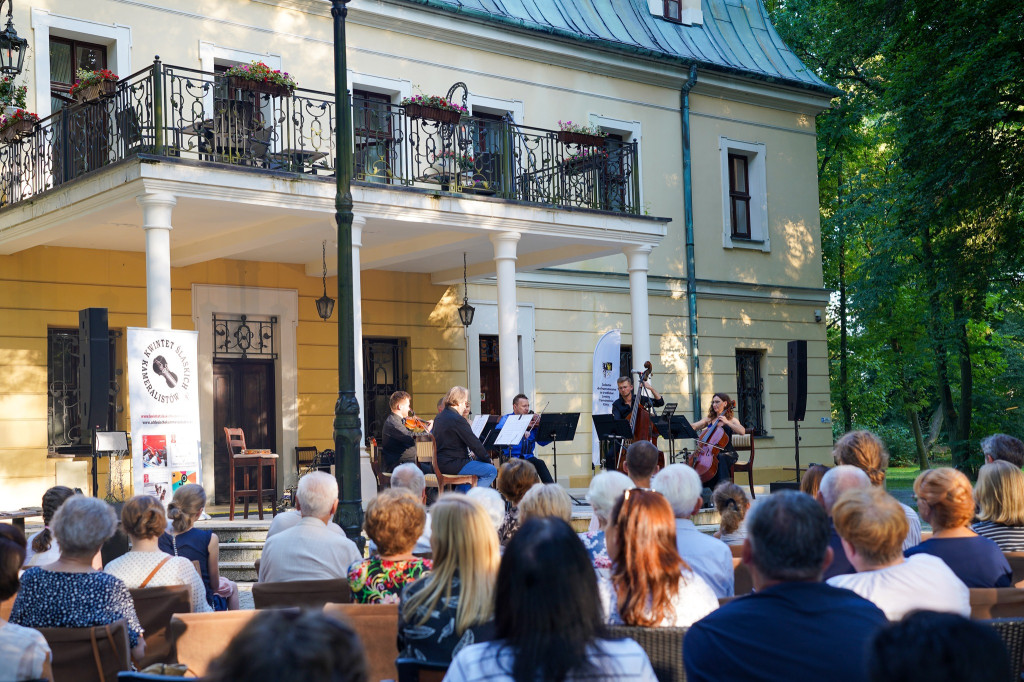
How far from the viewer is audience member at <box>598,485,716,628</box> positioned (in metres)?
3.47

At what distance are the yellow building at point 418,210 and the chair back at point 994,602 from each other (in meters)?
8.93

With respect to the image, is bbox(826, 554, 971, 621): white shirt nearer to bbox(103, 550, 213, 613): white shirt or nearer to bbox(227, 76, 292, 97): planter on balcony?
bbox(103, 550, 213, 613): white shirt

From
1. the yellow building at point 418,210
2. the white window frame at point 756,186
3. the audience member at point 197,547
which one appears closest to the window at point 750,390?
the yellow building at point 418,210

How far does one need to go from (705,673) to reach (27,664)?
214 cm

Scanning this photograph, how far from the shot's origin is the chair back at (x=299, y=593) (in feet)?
15.7

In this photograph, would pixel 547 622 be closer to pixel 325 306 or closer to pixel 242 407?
pixel 325 306

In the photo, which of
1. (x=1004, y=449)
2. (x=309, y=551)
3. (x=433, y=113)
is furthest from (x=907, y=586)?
(x=433, y=113)

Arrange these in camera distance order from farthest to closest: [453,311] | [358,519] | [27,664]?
[453,311], [358,519], [27,664]

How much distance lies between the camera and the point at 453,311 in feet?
57.4

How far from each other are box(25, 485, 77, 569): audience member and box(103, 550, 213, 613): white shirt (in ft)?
1.96

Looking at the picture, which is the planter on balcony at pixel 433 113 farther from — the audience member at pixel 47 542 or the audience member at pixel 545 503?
the audience member at pixel 545 503

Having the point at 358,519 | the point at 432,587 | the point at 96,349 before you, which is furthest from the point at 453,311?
the point at 432,587

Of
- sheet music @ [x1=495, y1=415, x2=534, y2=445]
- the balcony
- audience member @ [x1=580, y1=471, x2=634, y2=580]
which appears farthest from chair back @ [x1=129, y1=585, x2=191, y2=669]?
sheet music @ [x1=495, y1=415, x2=534, y2=445]

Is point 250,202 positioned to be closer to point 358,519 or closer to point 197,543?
point 358,519
